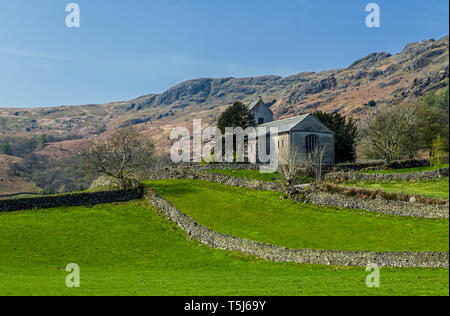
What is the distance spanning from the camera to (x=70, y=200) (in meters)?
50.8

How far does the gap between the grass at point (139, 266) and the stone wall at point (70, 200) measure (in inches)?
66.2

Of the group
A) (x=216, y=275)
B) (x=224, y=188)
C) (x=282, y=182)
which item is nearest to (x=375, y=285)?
(x=216, y=275)

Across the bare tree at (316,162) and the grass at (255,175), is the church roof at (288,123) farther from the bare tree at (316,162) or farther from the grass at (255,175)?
the grass at (255,175)

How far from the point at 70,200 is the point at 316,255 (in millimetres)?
35465

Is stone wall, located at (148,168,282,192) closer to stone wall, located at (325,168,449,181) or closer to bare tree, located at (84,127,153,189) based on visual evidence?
bare tree, located at (84,127,153,189)

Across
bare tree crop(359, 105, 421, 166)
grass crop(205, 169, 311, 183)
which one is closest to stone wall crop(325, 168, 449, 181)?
grass crop(205, 169, 311, 183)

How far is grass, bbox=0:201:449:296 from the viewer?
1873 cm

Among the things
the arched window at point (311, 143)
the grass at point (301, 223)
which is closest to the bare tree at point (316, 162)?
the arched window at point (311, 143)

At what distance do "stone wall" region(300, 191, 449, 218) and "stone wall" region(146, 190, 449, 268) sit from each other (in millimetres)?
7114

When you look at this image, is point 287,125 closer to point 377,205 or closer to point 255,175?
point 255,175

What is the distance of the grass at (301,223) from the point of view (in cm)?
3008
